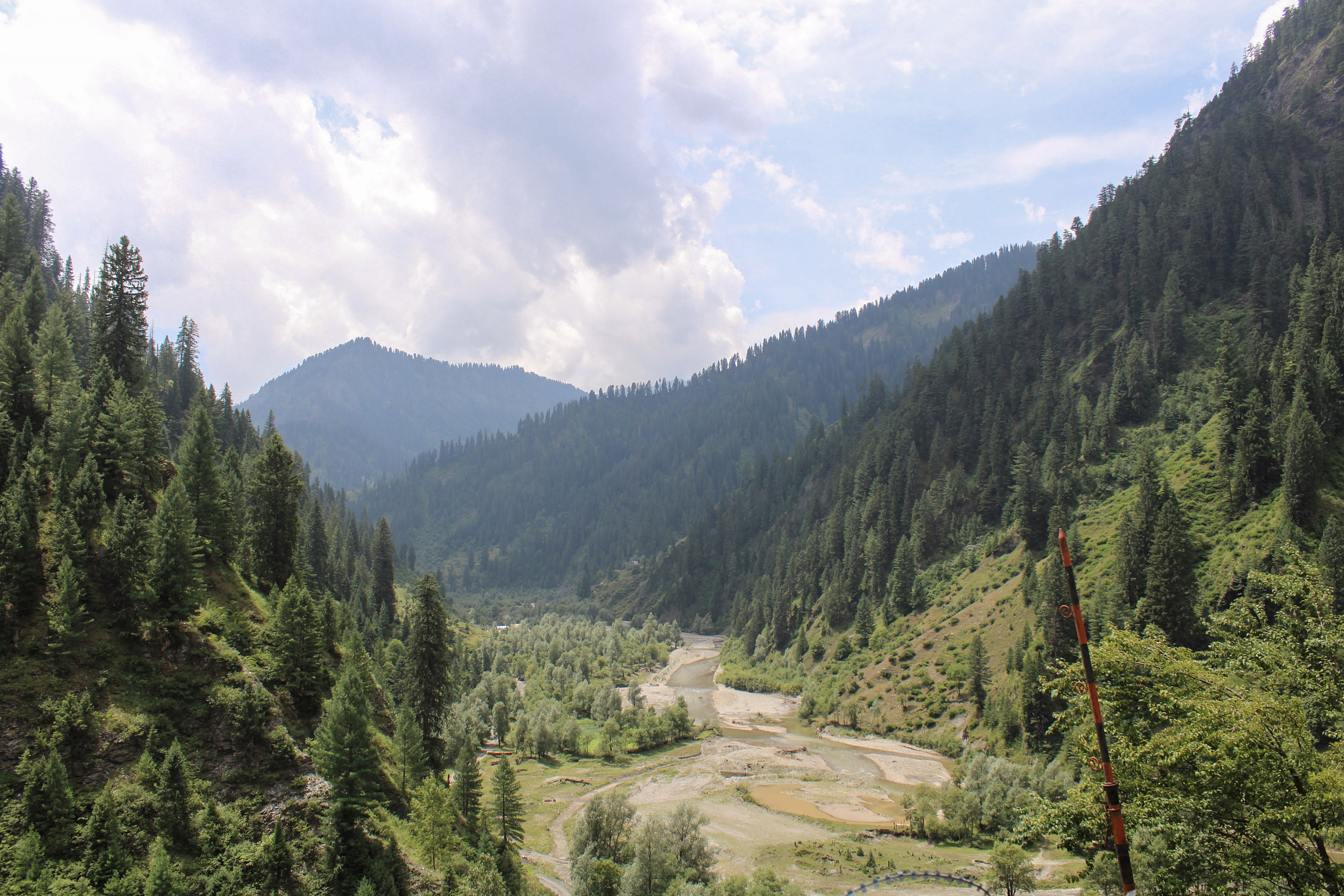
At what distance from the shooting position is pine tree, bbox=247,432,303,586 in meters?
65.3

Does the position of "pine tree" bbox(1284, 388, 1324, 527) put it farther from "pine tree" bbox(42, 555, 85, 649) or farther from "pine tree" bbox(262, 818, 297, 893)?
"pine tree" bbox(42, 555, 85, 649)

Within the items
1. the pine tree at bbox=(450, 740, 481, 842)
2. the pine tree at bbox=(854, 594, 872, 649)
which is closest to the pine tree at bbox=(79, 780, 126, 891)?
the pine tree at bbox=(450, 740, 481, 842)

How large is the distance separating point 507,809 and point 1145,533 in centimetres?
7240

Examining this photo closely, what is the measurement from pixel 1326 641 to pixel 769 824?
5347 centimetres

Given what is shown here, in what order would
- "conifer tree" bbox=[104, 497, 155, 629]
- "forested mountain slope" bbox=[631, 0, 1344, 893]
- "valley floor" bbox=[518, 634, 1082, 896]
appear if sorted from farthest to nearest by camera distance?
"valley floor" bbox=[518, 634, 1082, 896] < "conifer tree" bbox=[104, 497, 155, 629] < "forested mountain slope" bbox=[631, 0, 1344, 893]

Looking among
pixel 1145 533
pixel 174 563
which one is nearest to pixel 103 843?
pixel 174 563

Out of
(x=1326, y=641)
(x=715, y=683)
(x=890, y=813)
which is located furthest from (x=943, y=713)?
(x=1326, y=641)

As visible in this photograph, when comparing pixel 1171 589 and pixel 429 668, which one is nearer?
pixel 429 668

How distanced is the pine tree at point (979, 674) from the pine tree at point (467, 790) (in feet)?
196

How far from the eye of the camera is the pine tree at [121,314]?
216 feet

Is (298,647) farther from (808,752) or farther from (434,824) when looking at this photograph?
(808,752)

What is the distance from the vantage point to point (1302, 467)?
209 feet

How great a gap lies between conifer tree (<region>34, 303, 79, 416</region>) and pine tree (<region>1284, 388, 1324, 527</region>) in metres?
114

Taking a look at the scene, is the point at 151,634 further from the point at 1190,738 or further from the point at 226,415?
the point at 226,415
